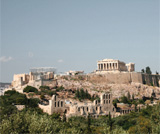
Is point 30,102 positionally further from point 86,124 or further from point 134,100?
point 134,100

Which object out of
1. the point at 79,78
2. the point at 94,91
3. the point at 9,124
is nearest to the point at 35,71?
the point at 79,78

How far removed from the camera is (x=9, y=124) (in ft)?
98.9

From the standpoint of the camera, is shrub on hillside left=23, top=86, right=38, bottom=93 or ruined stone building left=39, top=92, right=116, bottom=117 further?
shrub on hillside left=23, top=86, right=38, bottom=93

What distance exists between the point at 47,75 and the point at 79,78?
7.68 meters

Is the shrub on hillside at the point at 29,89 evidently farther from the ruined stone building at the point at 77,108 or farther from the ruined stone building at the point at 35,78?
the ruined stone building at the point at 77,108

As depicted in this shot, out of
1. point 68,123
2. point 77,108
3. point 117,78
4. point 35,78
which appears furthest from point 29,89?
point 68,123

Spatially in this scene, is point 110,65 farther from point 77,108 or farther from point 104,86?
point 77,108

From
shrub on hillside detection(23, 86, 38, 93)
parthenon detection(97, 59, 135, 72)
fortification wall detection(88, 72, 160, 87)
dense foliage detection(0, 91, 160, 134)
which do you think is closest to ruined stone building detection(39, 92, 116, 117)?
dense foliage detection(0, 91, 160, 134)

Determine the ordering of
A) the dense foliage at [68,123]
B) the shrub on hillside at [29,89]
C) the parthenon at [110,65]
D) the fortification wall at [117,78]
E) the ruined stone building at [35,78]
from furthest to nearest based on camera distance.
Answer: the parthenon at [110,65] → the fortification wall at [117,78] → the ruined stone building at [35,78] → the shrub on hillside at [29,89] → the dense foliage at [68,123]

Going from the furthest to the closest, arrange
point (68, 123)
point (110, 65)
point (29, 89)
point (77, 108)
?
point (110, 65), point (29, 89), point (77, 108), point (68, 123)

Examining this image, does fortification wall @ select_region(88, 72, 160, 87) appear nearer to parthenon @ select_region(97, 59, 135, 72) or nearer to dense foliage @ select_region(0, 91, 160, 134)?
parthenon @ select_region(97, 59, 135, 72)

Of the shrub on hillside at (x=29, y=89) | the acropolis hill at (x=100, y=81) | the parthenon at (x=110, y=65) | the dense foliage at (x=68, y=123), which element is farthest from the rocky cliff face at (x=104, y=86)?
the dense foliage at (x=68, y=123)

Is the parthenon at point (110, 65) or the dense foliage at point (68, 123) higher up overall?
the parthenon at point (110, 65)

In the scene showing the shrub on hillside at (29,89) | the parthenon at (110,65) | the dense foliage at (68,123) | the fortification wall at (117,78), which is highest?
the parthenon at (110,65)
